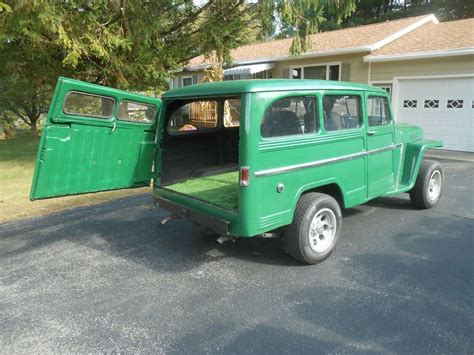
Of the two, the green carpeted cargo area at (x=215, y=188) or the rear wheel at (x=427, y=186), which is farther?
the rear wheel at (x=427, y=186)

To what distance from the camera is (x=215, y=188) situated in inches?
189

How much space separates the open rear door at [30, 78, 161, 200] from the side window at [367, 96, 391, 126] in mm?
2719

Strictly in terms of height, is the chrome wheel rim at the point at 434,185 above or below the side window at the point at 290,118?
below

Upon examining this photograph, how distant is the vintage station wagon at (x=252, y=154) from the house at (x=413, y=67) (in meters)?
7.91

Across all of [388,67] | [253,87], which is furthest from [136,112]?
[388,67]

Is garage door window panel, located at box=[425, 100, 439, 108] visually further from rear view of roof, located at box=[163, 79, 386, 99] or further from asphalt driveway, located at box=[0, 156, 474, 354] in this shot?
rear view of roof, located at box=[163, 79, 386, 99]

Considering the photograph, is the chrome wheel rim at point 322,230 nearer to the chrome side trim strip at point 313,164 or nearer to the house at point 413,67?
the chrome side trim strip at point 313,164

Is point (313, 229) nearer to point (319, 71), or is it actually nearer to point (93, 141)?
point (93, 141)

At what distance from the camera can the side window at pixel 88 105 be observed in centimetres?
407

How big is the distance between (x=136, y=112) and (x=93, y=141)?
28.7 inches

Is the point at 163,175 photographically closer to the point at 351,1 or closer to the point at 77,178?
the point at 77,178

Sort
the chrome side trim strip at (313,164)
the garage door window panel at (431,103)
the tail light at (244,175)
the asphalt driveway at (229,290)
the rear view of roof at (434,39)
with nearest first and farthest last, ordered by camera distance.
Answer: the asphalt driveway at (229,290)
the tail light at (244,175)
the chrome side trim strip at (313,164)
the rear view of roof at (434,39)
the garage door window panel at (431,103)

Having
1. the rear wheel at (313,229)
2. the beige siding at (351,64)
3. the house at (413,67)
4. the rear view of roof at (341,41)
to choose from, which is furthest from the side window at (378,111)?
the beige siding at (351,64)

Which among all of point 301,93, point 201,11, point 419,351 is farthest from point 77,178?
point 201,11
